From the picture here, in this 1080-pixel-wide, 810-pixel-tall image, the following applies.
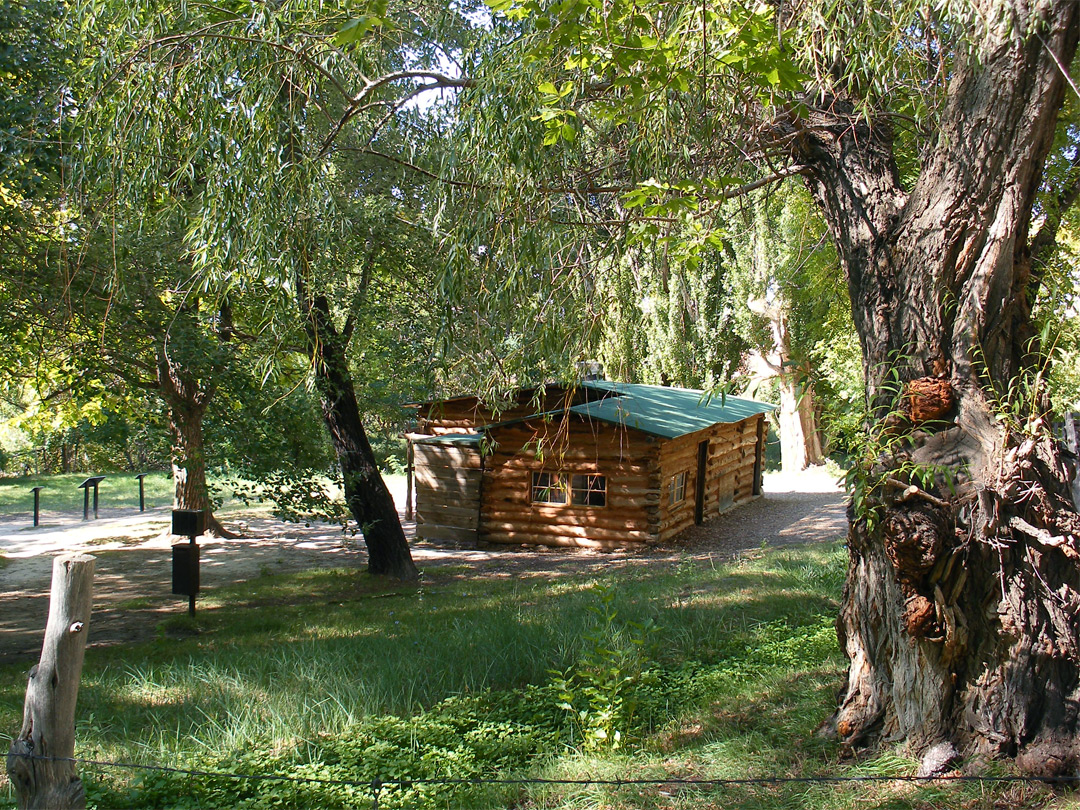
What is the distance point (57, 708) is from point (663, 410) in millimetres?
15348

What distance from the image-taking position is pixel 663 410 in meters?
17.6

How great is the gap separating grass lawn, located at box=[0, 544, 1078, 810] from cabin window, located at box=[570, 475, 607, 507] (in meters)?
8.63

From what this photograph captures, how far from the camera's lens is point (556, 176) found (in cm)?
499

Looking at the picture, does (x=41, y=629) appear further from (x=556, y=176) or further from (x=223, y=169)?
(x=556, y=176)

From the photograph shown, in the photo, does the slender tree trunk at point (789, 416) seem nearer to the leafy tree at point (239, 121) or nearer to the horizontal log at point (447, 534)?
the horizontal log at point (447, 534)

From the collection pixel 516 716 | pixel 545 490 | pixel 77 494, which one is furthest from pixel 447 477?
pixel 77 494

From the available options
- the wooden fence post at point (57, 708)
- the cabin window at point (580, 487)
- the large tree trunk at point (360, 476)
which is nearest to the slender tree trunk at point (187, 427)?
the large tree trunk at point (360, 476)

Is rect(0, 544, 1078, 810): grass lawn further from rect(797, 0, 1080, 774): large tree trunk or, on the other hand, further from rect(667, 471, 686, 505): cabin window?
rect(667, 471, 686, 505): cabin window

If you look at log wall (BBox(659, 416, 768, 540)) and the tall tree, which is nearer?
the tall tree

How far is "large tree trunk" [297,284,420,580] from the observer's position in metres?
11.2

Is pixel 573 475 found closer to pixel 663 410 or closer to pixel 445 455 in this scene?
pixel 663 410

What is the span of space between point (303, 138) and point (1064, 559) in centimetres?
463

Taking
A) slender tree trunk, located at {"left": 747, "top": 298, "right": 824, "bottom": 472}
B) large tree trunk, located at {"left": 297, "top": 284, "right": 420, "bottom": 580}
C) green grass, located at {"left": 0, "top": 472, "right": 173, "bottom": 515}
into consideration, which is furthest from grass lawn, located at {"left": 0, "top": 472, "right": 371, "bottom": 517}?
slender tree trunk, located at {"left": 747, "top": 298, "right": 824, "bottom": 472}

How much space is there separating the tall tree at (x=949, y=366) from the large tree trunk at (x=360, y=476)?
7.56 metres
